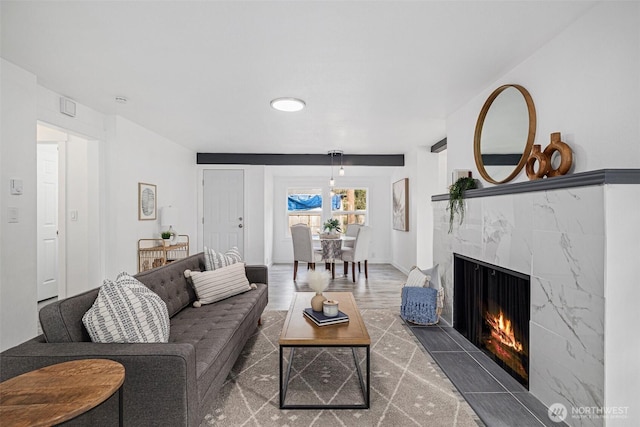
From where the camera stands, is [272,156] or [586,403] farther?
[272,156]

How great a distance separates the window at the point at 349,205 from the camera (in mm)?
8289

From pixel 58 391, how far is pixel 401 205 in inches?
241

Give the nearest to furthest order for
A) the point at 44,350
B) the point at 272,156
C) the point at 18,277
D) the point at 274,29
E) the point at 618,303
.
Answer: the point at 44,350, the point at 618,303, the point at 274,29, the point at 18,277, the point at 272,156

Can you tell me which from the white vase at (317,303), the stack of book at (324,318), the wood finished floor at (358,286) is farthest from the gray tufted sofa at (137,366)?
the wood finished floor at (358,286)

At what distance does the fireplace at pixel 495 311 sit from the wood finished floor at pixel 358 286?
3.57 ft

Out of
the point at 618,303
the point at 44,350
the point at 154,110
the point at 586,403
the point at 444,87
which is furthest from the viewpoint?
the point at 154,110

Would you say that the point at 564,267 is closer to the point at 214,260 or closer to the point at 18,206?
the point at 214,260

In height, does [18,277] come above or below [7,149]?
below

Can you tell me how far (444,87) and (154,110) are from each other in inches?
122

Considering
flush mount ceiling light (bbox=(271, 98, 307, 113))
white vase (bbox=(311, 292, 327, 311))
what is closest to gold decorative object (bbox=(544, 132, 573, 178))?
white vase (bbox=(311, 292, 327, 311))

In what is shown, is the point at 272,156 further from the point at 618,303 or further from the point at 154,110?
the point at 618,303

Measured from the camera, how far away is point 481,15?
198 cm

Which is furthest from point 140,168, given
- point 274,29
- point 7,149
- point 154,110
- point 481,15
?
point 481,15

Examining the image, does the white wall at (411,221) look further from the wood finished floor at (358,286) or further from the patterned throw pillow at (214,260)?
the patterned throw pillow at (214,260)
